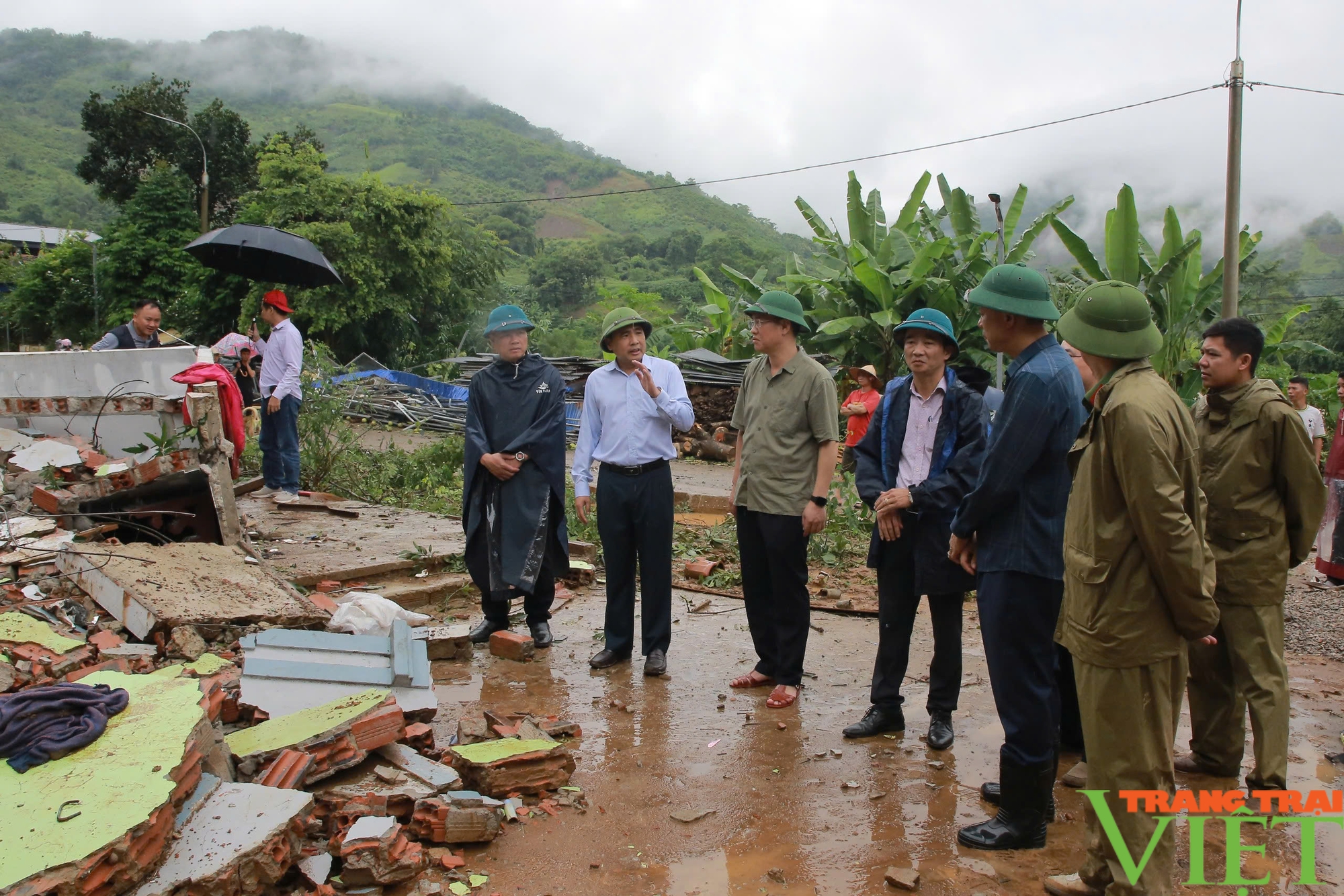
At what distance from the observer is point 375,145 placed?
87.6m

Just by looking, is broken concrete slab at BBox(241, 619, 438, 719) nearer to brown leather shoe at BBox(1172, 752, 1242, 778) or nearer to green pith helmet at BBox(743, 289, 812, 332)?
green pith helmet at BBox(743, 289, 812, 332)

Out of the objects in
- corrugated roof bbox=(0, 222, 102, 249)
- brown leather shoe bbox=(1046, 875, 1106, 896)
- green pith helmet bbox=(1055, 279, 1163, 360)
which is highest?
corrugated roof bbox=(0, 222, 102, 249)

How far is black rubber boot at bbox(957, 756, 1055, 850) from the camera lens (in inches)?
120

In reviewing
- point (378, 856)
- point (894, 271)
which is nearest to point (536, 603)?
point (378, 856)

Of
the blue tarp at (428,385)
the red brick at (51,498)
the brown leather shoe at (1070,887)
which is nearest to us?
the brown leather shoe at (1070,887)

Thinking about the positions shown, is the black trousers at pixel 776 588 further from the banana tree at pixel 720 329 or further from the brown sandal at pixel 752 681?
the banana tree at pixel 720 329

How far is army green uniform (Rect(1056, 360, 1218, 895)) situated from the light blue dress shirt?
252cm

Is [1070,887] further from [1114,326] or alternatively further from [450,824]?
[450,824]

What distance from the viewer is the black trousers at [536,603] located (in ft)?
17.6

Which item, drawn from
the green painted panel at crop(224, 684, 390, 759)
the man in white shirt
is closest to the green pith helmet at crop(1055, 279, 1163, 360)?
the green painted panel at crop(224, 684, 390, 759)

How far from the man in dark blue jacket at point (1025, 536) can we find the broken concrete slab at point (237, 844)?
2.16 m

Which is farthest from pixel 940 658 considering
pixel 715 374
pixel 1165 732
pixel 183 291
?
pixel 183 291

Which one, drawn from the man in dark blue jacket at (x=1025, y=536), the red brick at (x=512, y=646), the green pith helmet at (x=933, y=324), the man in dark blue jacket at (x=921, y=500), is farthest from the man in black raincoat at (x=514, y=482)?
the man in dark blue jacket at (x=1025, y=536)

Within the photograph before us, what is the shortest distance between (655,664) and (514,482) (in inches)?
51.9
